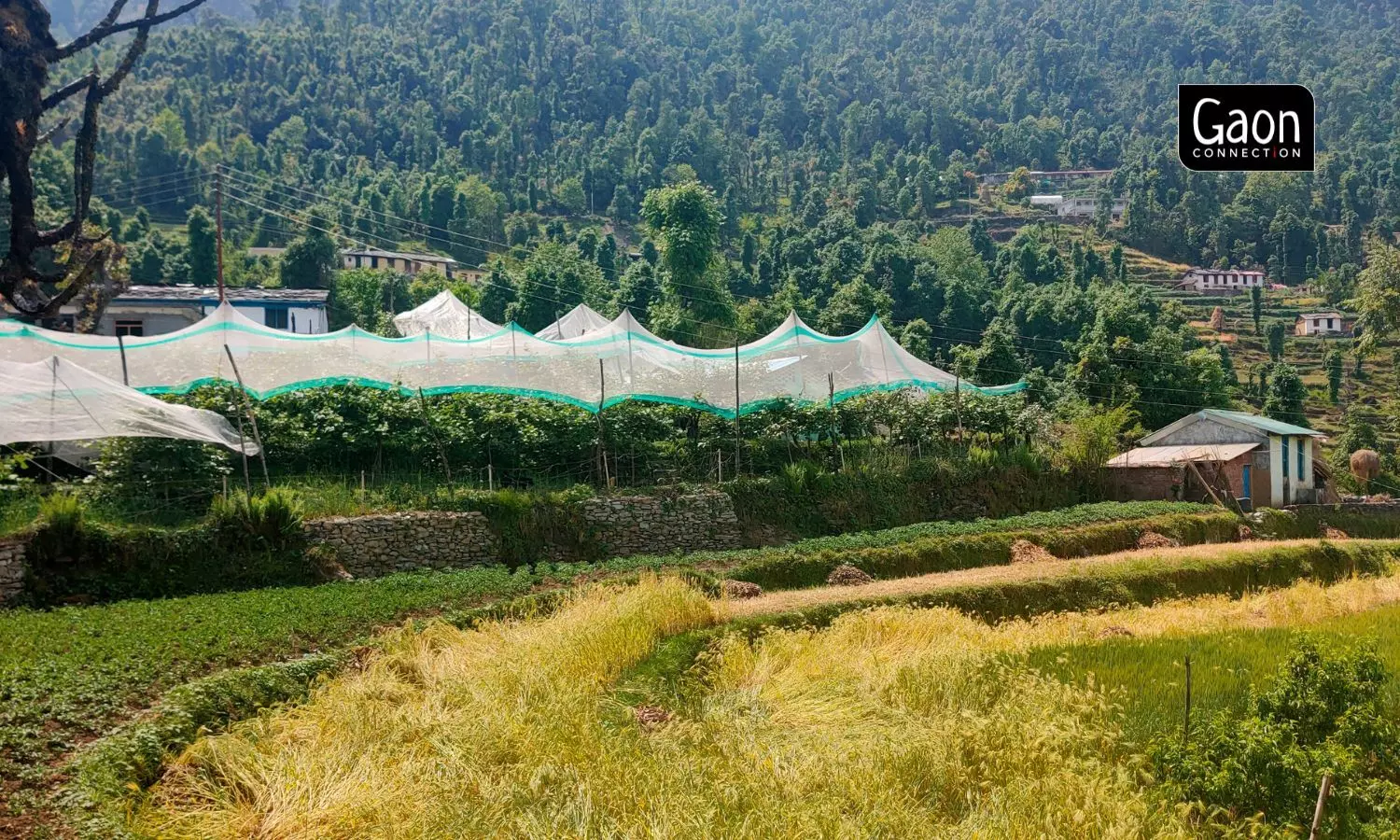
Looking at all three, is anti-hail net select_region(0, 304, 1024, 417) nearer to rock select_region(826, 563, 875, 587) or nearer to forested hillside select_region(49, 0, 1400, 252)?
rock select_region(826, 563, 875, 587)

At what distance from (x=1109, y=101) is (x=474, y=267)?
89617 millimetres

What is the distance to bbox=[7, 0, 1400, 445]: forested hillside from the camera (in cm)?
4747

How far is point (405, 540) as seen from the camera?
672 inches

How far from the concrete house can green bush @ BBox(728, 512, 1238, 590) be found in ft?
9.84

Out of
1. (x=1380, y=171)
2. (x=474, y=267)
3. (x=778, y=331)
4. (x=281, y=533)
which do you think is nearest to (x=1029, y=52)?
(x=1380, y=171)

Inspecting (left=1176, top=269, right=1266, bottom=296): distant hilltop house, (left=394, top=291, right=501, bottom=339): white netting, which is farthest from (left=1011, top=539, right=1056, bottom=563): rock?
(left=1176, top=269, right=1266, bottom=296): distant hilltop house

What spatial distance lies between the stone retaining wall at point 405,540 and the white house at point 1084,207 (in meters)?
83.6

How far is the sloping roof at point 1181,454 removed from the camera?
91.8 ft

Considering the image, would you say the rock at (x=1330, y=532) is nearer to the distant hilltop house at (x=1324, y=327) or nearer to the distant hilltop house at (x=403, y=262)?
the distant hilltop house at (x=403, y=262)

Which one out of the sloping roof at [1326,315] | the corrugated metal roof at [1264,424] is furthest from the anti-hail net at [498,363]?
the sloping roof at [1326,315]

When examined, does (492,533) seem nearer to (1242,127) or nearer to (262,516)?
(262,516)

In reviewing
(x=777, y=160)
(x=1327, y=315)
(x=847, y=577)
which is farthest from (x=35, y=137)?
(x=777, y=160)

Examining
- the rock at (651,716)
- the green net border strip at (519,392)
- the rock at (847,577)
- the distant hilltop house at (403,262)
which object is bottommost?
the rock at (847,577)

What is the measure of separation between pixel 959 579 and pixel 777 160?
312 ft
